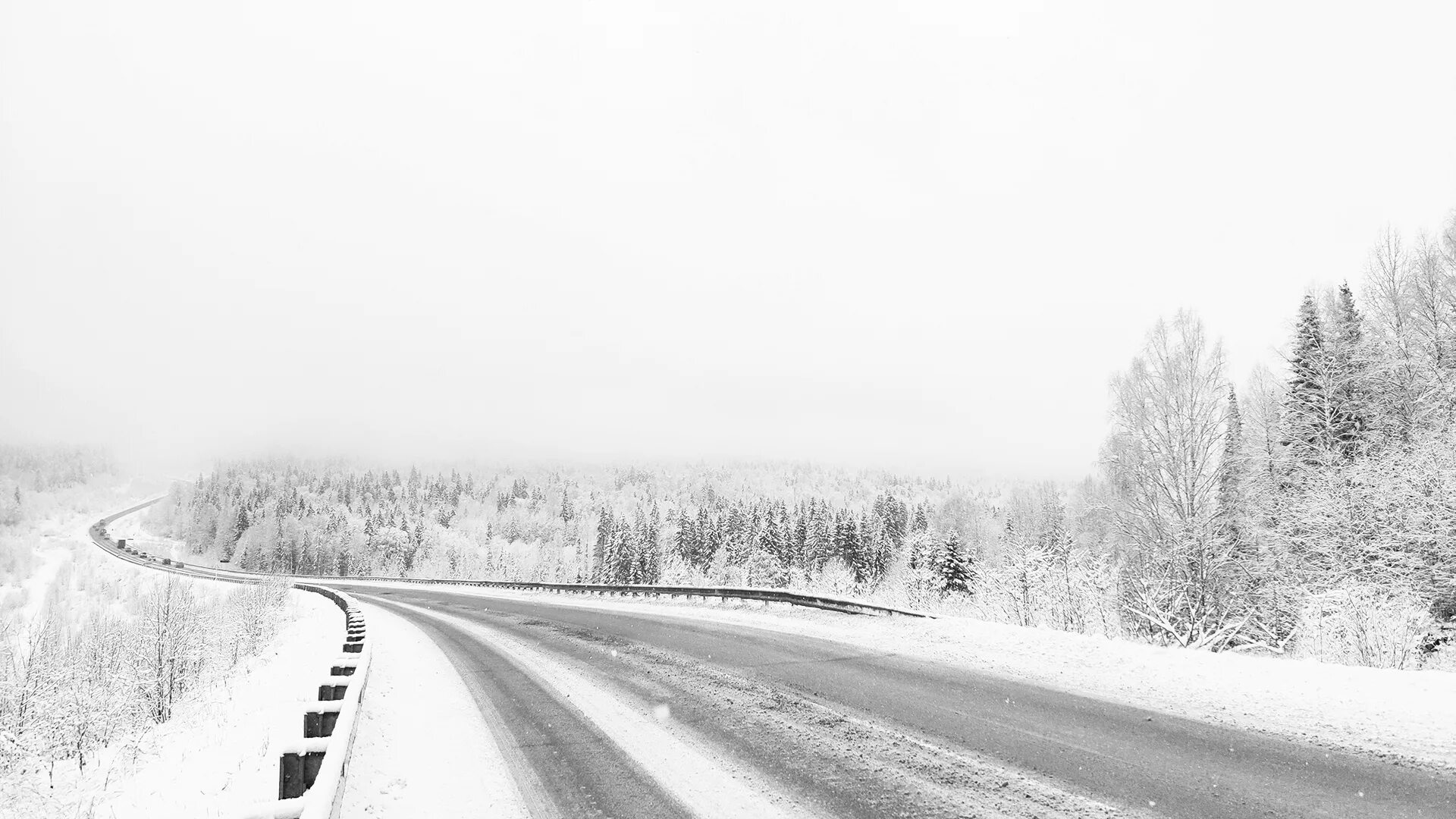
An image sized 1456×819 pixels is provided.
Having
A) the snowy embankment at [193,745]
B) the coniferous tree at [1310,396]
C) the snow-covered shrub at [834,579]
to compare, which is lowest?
the snow-covered shrub at [834,579]

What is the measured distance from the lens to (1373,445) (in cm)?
2102

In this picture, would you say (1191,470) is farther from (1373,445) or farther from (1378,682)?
(1378,682)

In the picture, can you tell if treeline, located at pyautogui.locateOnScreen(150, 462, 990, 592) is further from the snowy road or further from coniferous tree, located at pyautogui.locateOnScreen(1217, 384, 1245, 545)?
the snowy road

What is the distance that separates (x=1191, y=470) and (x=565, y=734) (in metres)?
18.4

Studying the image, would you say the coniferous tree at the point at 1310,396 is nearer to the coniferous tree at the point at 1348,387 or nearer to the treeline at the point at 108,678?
the coniferous tree at the point at 1348,387

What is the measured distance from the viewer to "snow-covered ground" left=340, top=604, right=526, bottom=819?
222 inches

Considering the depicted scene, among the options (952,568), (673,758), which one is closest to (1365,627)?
(673,758)

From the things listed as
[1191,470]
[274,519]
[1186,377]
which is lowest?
[274,519]

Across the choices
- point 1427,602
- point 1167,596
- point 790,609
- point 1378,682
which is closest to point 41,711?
point 790,609

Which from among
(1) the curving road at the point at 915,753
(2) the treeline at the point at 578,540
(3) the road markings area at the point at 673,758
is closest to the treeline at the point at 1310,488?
(1) the curving road at the point at 915,753

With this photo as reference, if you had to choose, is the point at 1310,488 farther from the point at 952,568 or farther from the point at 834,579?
the point at 834,579

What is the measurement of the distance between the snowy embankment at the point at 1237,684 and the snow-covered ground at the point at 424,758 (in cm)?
684

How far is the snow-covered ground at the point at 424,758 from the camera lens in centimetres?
564

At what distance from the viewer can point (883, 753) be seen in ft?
20.0
